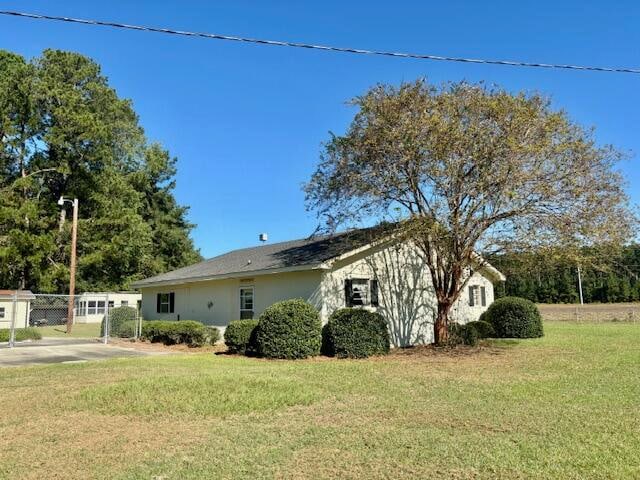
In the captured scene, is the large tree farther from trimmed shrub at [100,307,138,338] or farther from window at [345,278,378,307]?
trimmed shrub at [100,307,138,338]

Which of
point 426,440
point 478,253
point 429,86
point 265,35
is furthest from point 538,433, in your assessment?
point 429,86

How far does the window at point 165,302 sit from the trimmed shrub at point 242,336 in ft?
32.4

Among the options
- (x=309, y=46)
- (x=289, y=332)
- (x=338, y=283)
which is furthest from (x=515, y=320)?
(x=309, y=46)

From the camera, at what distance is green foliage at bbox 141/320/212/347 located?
56.1 feet

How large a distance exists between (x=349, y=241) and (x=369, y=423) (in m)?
10.2

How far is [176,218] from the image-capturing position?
46.2 metres

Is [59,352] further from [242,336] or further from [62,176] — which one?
[62,176]

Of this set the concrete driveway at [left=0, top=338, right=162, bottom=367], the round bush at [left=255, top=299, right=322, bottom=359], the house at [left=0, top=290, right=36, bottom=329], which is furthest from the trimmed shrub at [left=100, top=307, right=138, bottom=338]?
the round bush at [left=255, top=299, right=322, bottom=359]

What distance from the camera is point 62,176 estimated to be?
33594mm

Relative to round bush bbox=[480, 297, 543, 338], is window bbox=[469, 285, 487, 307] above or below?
above

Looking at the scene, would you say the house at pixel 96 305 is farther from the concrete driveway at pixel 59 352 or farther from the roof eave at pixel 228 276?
the concrete driveway at pixel 59 352

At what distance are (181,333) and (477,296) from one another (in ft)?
40.0

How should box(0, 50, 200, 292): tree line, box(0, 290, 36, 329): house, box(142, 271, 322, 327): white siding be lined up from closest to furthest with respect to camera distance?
box(142, 271, 322, 327): white siding, box(0, 290, 36, 329): house, box(0, 50, 200, 292): tree line

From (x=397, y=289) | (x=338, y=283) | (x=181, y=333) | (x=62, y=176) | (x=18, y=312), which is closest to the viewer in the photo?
(x=338, y=283)
